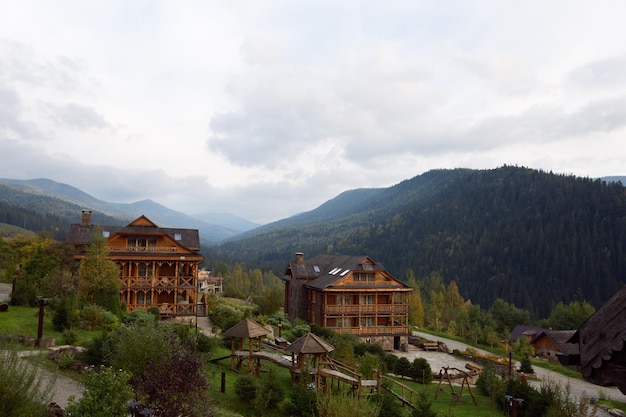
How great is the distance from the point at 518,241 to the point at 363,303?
362 ft

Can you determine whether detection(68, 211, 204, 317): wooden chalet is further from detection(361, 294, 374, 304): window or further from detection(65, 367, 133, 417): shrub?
detection(65, 367, 133, 417): shrub

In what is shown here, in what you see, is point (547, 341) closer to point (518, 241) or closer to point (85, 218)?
point (85, 218)

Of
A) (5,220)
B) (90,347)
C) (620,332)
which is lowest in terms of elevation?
(90,347)

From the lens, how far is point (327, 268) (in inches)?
1941

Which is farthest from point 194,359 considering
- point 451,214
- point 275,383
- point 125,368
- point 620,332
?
point 451,214

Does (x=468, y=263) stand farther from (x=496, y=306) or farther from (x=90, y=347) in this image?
(x=90, y=347)

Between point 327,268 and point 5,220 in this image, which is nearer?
point 327,268

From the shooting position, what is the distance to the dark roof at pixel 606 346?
4.55m

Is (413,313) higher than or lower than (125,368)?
lower

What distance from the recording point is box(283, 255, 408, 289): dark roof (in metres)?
43.9

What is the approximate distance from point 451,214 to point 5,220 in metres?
164

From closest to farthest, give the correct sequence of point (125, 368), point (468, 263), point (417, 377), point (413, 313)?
point (125, 368) → point (417, 377) → point (413, 313) → point (468, 263)

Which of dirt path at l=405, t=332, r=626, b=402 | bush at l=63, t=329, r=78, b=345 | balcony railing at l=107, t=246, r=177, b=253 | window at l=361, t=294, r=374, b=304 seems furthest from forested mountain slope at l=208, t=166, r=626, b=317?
Answer: bush at l=63, t=329, r=78, b=345

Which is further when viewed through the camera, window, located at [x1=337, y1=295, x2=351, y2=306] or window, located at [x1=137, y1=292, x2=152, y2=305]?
window, located at [x1=337, y1=295, x2=351, y2=306]
